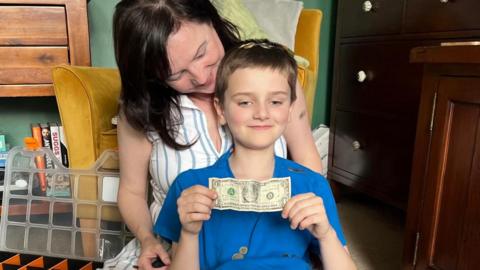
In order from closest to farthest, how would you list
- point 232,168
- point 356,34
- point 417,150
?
point 232,168
point 417,150
point 356,34

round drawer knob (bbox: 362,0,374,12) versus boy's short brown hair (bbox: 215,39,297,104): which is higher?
round drawer knob (bbox: 362,0,374,12)

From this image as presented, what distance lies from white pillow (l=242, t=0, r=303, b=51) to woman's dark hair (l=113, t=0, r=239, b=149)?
2.93ft

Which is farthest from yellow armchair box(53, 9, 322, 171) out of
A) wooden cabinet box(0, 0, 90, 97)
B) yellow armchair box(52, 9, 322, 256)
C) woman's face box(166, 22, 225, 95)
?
woman's face box(166, 22, 225, 95)

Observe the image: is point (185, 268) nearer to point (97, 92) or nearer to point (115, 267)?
point (115, 267)

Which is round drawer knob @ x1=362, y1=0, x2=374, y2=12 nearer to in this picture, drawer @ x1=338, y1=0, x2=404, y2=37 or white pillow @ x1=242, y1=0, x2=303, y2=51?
drawer @ x1=338, y1=0, x2=404, y2=37

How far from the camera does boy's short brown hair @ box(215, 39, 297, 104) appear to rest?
737 millimetres

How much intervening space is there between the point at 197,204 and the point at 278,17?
1.40m

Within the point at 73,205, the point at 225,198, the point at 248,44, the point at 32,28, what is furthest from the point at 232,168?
the point at 32,28

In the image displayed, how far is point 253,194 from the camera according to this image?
651 mm

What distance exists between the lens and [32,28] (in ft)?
4.78

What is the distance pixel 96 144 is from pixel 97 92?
0.53 feet

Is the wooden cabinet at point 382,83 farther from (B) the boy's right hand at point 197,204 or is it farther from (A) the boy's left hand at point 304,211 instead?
(B) the boy's right hand at point 197,204

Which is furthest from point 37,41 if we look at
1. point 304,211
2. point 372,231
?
point 372,231

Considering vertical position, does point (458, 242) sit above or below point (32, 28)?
below
